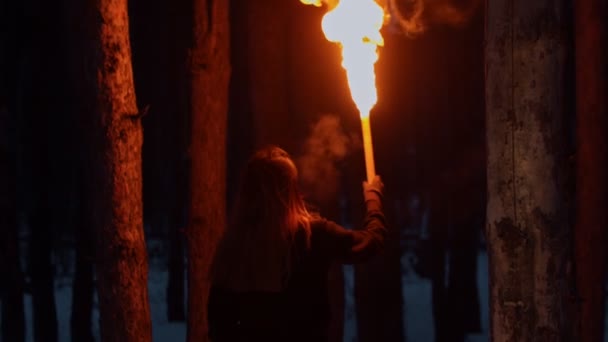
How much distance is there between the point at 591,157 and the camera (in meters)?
8.25

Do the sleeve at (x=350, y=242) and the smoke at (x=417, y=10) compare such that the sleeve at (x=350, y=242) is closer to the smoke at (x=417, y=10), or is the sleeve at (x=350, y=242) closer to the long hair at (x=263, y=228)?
the long hair at (x=263, y=228)

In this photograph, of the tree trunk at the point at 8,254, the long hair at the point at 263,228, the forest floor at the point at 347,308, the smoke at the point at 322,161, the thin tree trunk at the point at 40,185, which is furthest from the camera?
the forest floor at the point at 347,308

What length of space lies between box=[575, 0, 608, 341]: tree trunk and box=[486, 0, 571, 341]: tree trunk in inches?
156

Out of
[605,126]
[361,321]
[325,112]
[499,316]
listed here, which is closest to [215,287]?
[499,316]

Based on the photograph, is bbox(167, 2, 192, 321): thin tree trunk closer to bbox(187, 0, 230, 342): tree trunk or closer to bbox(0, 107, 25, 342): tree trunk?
bbox(0, 107, 25, 342): tree trunk

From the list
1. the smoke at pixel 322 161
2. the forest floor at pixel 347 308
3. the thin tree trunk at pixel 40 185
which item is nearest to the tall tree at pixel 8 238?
the thin tree trunk at pixel 40 185

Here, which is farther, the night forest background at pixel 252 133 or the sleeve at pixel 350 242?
the night forest background at pixel 252 133

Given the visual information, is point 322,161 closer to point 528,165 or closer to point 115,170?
point 115,170

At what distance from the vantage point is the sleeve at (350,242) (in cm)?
455

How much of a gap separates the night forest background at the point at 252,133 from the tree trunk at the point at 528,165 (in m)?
0.04

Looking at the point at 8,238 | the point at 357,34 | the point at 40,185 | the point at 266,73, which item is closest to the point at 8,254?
the point at 8,238

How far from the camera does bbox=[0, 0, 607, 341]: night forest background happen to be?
8383mm

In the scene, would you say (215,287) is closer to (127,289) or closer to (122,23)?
(127,289)

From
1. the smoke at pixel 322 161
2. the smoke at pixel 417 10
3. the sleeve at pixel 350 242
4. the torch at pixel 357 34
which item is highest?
the smoke at pixel 417 10
